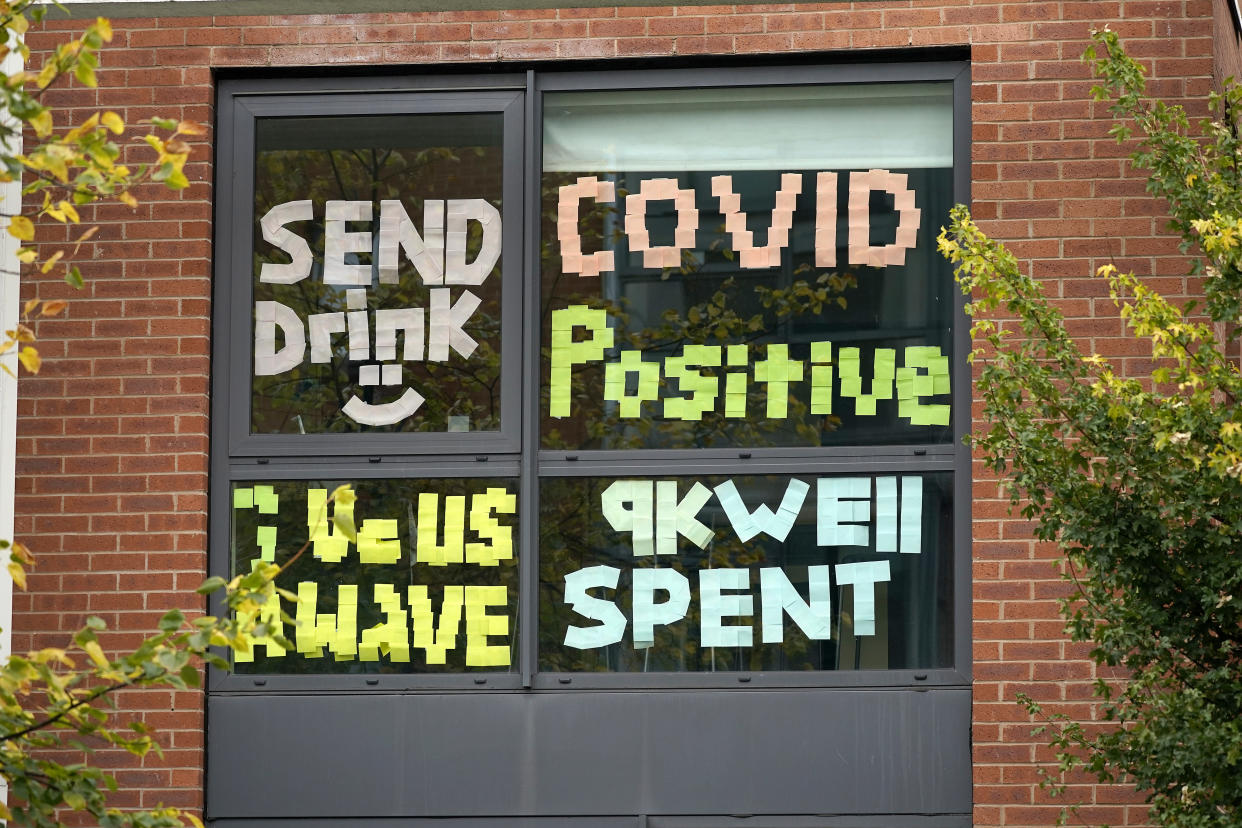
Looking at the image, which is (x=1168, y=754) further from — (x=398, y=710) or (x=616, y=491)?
(x=398, y=710)

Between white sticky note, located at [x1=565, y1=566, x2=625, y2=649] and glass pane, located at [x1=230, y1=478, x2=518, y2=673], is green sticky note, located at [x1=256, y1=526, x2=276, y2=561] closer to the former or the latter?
glass pane, located at [x1=230, y1=478, x2=518, y2=673]

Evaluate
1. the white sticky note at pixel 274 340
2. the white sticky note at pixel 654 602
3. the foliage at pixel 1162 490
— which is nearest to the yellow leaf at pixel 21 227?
the foliage at pixel 1162 490

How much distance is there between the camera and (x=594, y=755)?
638 centimetres

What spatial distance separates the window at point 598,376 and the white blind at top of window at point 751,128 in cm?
1

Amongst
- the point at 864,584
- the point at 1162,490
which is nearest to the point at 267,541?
the point at 864,584

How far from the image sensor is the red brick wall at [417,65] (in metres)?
6.31

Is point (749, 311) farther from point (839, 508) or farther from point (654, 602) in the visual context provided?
point (654, 602)

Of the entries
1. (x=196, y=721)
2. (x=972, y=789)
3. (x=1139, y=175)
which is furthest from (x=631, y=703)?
(x=1139, y=175)

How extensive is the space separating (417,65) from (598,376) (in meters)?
1.61

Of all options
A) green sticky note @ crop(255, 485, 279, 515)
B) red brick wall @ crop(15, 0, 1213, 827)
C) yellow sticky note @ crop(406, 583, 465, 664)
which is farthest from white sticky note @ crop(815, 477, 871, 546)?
green sticky note @ crop(255, 485, 279, 515)

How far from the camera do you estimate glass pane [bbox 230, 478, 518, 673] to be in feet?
21.5

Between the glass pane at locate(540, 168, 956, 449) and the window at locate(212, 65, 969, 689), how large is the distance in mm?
13

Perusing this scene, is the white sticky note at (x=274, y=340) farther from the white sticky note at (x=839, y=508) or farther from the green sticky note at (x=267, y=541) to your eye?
the white sticky note at (x=839, y=508)

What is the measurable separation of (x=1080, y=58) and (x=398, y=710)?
401cm
